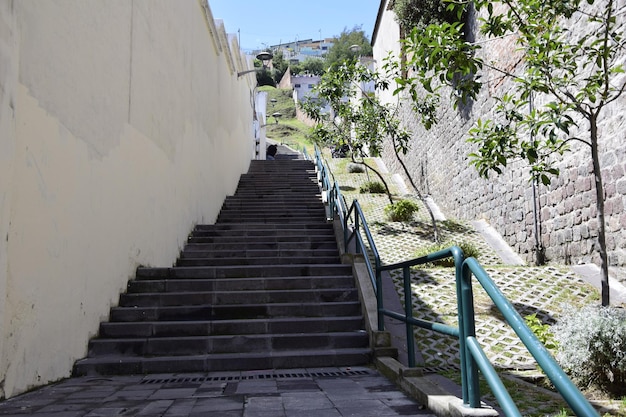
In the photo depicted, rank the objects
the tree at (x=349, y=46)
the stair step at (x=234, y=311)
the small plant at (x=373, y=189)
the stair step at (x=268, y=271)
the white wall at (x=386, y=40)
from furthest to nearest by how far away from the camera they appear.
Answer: the tree at (x=349, y=46), the white wall at (x=386, y=40), the small plant at (x=373, y=189), the stair step at (x=268, y=271), the stair step at (x=234, y=311)

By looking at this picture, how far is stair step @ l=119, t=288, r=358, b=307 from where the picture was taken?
5.14 meters

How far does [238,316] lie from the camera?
506 centimetres

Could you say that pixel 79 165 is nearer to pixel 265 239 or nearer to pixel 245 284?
pixel 245 284

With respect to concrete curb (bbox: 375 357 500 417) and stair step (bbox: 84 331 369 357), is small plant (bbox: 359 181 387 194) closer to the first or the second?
stair step (bbox: 84 331 369 357)

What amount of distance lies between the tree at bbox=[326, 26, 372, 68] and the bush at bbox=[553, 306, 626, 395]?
57.0 metres

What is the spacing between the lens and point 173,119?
713cm

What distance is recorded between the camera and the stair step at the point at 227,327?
4.64 m

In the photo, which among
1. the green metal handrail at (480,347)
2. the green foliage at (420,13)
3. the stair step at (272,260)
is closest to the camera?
the green metal handrail at (480,347)

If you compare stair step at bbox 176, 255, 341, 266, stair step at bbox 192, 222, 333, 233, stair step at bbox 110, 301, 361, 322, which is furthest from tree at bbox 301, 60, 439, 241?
stair step at bbox 110, 301, 361, 322

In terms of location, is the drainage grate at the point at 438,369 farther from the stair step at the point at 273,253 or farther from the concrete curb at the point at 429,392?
the stair step at the point at 273,253

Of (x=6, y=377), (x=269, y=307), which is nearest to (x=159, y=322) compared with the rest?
(x=269, y=307)

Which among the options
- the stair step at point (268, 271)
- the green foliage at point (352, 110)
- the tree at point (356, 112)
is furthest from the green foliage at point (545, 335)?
the green foliage at point (352, 110)

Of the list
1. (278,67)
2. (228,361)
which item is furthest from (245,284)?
(278,67)

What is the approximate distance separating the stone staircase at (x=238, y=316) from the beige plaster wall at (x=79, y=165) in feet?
0.91
